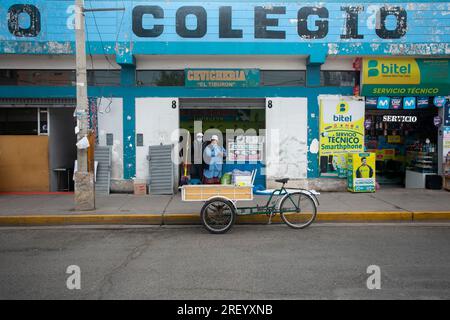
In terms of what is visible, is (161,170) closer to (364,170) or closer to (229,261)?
(364,170)

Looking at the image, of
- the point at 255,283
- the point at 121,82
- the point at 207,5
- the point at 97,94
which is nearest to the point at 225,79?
the point at 207,5

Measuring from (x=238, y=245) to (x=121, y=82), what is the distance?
7144 millimetres

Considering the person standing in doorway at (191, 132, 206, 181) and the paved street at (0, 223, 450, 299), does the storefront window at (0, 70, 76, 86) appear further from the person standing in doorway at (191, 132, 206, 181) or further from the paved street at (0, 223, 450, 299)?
the paved street at (0, 223, 450, 299)

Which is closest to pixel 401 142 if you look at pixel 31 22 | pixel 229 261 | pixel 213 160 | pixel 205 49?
pixel 213 160

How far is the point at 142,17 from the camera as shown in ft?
38.2

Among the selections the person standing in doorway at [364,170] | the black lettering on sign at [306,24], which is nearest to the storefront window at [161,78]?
the black lettering on sign at [306,24]

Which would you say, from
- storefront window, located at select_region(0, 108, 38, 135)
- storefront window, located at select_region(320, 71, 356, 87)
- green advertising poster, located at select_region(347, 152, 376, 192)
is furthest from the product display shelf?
storefront window, located at select_region(0, 108, 38, 135)

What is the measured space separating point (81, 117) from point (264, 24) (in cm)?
589

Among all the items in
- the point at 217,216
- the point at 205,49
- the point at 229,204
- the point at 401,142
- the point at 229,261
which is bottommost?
the point at 229,261

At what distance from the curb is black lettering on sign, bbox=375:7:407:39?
5618mm

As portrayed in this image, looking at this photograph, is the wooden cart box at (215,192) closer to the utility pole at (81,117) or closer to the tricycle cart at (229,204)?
the tricycle cart at (229,204)

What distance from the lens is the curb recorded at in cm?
871

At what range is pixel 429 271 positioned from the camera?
5.39 m
